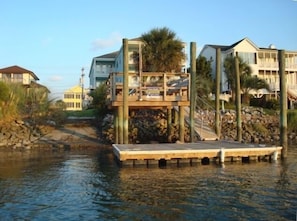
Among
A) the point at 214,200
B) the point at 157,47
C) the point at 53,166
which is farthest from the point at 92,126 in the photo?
the point at 214,200

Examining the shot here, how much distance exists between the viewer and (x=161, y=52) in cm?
3547

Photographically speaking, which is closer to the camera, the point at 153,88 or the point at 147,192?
the point at 147,192

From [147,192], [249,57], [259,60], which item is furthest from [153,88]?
[259,60]

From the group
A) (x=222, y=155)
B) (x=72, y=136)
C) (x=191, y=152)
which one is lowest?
(x=222, y=155)

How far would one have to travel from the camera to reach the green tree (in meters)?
35.4

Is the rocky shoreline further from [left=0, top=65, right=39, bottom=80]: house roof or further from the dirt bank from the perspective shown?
[left=0, top=65, right=39, bottom=80]: house roof

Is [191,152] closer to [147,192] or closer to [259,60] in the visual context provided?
[147,192]

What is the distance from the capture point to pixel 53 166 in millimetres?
18469

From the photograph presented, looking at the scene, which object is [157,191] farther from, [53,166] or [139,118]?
[139,118]

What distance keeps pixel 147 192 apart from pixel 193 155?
5.78 m

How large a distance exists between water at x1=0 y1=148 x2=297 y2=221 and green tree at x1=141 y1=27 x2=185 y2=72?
17.9m

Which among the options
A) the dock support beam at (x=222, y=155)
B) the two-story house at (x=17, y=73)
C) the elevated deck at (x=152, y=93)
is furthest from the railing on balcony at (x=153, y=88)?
the two-story house at (x=17, y=73)

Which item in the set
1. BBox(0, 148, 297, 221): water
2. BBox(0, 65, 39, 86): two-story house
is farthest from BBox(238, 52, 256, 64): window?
BBox(0, 148, 297, 221): water

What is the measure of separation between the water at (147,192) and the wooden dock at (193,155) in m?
0.58
